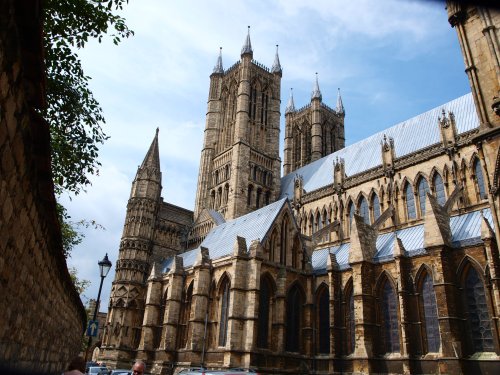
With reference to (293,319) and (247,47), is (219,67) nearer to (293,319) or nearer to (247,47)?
(247,47)

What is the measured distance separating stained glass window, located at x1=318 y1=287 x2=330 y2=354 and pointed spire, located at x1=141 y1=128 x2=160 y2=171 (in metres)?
26.9

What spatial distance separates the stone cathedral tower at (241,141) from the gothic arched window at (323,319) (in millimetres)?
18765

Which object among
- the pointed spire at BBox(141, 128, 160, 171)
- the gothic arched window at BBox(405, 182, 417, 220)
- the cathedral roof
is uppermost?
the pointed spire at BBox(141, 128, 160, 171)

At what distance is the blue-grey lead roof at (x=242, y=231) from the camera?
29359mm

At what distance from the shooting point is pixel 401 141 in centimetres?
3612

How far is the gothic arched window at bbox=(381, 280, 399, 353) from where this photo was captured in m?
22.6

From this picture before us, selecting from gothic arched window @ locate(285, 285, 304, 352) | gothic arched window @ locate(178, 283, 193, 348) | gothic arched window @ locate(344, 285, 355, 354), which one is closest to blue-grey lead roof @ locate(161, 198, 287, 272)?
gothic arched window @ locate(178, 283, 193, 348)

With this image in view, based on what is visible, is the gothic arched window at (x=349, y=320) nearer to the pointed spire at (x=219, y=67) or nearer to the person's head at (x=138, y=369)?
the person's head at (x=138, y=369)

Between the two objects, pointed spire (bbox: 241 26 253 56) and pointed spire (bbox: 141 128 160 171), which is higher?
pointed spire (bbox: 241 26 253 56)

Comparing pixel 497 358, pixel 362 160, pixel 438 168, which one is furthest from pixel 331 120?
pixel 497 358

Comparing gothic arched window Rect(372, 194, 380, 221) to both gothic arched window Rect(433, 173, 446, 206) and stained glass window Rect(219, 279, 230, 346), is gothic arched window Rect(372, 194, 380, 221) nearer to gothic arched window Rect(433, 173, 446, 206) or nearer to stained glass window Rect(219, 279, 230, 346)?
gothic arched window Rect(433, 173, 446, 206)

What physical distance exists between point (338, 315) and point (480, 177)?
42.2ft

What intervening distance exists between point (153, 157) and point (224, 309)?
25.4 m

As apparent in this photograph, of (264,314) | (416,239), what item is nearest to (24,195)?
(264,314)
